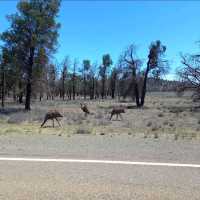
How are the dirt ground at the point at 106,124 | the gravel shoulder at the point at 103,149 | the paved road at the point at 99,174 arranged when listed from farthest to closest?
the dirt ground at the point at 106,124, the gravel shoulder at the point at 103,149, the paved road at the point at 99,174

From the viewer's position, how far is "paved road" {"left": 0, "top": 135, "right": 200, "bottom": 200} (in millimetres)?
6070

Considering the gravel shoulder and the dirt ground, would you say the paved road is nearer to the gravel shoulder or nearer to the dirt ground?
the gravel shoulder

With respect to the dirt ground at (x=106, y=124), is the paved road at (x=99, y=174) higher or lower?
higher

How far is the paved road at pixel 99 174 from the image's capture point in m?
6.07

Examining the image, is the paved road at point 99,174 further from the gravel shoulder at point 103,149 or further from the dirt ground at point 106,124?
the dirt ground at point 106,124

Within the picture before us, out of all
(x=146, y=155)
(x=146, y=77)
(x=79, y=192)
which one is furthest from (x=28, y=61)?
(x=79, y=192)

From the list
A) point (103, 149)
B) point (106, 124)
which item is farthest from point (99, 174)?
point (106, 124)

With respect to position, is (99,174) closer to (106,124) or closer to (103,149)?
(103,149)

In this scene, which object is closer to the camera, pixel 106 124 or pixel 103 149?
pixel 103 149

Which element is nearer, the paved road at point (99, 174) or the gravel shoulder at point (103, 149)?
the paved road at point (99, 174)

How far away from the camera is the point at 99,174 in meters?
7.38

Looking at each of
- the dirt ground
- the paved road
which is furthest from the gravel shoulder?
the dirt ground

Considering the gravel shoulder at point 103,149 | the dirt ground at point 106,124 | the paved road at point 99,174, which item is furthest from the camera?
the dirt ground at point 106,124

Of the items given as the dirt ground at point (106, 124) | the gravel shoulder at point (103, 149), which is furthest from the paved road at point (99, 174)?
the dirt ground at point (106, 124)
